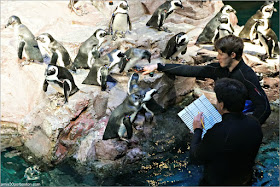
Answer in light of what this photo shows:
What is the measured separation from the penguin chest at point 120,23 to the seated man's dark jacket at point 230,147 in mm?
4943

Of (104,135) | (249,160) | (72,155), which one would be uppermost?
(249,160)

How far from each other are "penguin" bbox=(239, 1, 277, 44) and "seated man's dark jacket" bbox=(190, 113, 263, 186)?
491 centimetres

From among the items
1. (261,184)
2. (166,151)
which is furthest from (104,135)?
(261,184)

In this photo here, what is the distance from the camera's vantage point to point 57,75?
4.76m

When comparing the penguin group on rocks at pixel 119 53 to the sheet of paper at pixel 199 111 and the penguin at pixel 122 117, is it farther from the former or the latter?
the sheet of paper at pixel 199 111

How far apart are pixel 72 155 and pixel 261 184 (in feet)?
8.06

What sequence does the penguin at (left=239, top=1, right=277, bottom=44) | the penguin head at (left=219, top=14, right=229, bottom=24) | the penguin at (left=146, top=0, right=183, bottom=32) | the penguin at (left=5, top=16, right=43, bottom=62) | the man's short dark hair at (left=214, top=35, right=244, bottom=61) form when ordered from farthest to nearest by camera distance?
the penguin at (left=146, top=0, right=183, bottom=32)
the penguin at (left=239, top=1, right=277, bottom=44)
the penguin head at (left=219, top=14, right=229, bottom=24)
the penguin at (left=5, top=16, right=43, bottom=62)
the man's short dark hair at (left=214, top=35, right=244, bottom=61)

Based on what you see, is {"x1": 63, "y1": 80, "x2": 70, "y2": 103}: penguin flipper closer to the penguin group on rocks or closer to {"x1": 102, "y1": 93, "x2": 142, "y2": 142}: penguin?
the penguin group on rocks

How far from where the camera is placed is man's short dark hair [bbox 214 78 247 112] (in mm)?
2135

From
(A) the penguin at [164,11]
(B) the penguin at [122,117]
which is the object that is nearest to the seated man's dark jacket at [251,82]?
(B) the penguin at [122,117]

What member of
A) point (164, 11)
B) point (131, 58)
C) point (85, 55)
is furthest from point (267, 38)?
point (85, 55)

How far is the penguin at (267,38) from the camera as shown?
19.9 feet

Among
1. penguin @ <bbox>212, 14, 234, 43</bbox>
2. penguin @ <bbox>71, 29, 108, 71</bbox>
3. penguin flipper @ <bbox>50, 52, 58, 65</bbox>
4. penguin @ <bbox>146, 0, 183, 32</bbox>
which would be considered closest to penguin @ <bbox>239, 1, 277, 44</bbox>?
penguin @ <bbox>212, 14, 234, 43</bbox>

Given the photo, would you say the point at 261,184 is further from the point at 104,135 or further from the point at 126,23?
the point at 126,23
